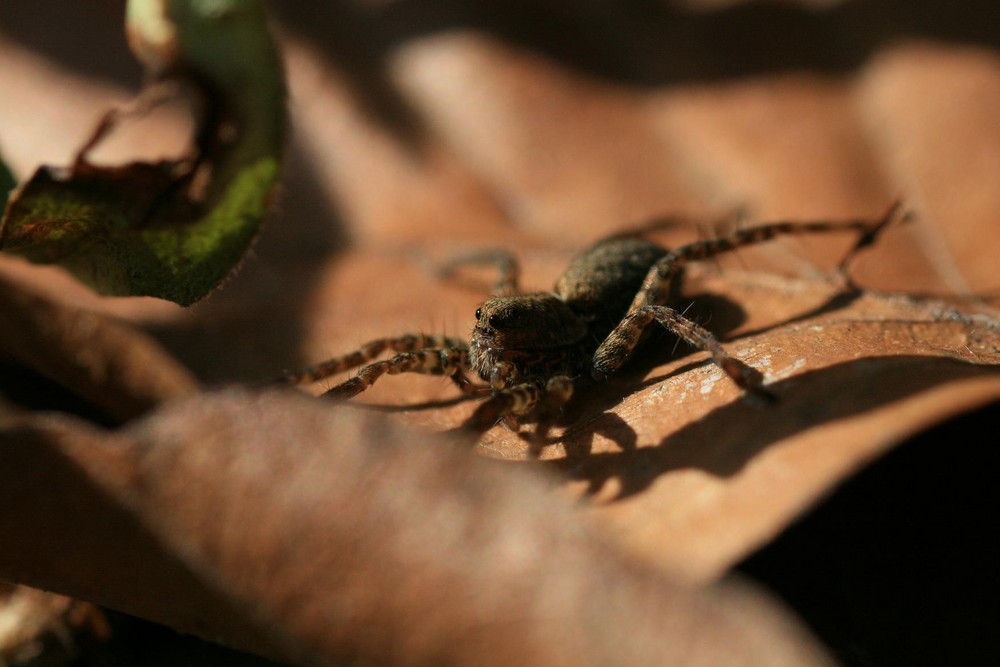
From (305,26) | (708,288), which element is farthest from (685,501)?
(305,26)

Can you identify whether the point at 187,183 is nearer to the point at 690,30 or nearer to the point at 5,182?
the point at 5,182

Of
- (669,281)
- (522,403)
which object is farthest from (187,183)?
(669,281)

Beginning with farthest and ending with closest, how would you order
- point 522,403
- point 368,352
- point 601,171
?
point 601,171 → point 368,352 → point 522,403

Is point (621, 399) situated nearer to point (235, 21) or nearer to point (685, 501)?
point (685, 501)

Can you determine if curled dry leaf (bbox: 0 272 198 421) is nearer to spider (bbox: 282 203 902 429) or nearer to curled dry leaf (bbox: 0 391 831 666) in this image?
spider (bbox: 282 203 902 429)

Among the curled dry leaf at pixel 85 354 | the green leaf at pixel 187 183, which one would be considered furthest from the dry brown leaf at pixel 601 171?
the green leaf at pixel 187 183

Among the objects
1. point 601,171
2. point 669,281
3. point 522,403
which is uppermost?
point 601,171

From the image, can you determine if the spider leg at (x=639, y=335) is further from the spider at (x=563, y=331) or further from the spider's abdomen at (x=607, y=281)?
the spider's abdomen at (x=607, y=281)

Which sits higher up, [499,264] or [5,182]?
[5,182]
